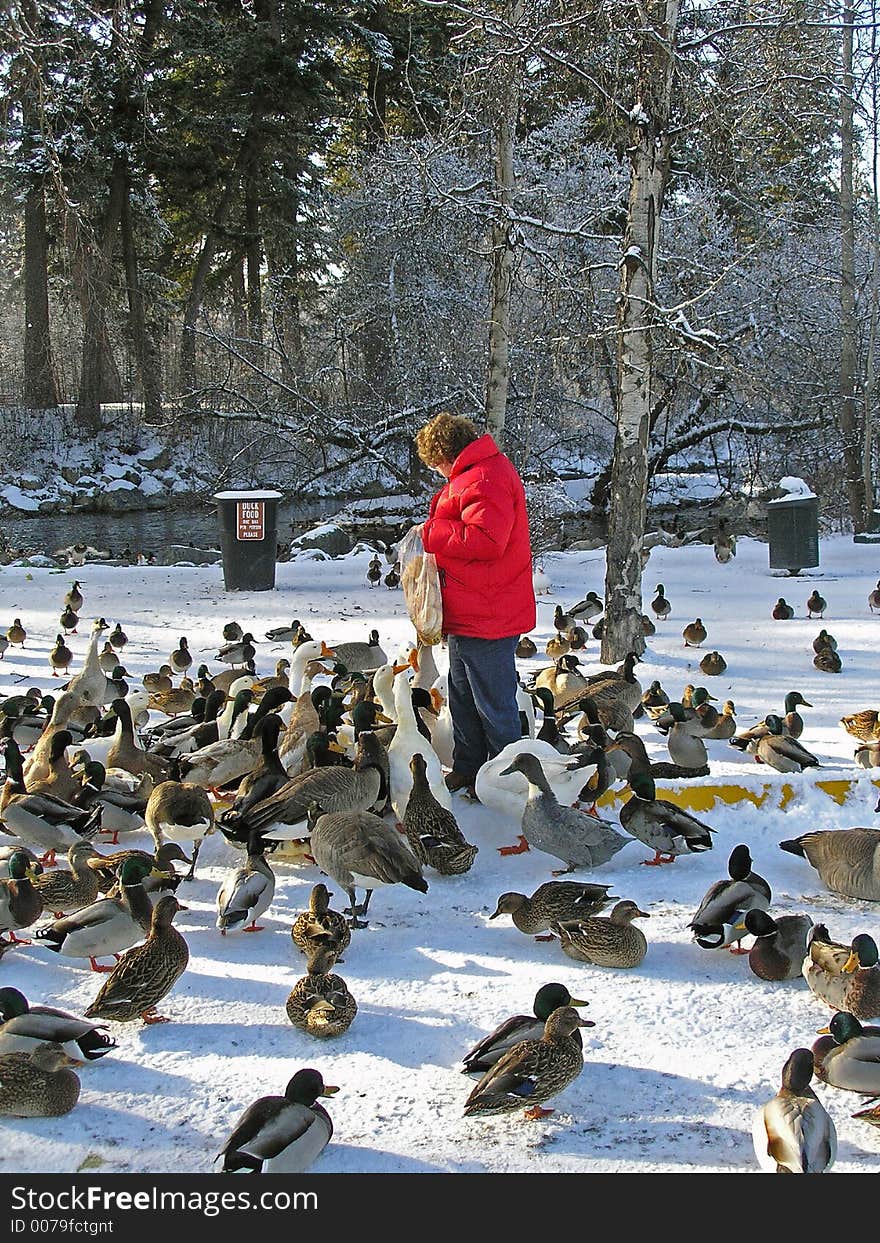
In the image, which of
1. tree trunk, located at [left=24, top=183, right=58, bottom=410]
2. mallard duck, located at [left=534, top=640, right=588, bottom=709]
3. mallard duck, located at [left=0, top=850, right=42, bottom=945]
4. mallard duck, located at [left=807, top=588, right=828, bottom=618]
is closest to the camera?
mallard duck, located at [left=0, top=850, right=42, bottom=945]

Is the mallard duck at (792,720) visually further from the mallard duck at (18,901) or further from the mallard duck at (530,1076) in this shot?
the mallard duck at (18,901)

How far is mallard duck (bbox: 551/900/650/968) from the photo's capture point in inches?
173

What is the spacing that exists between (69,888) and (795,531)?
1163cm

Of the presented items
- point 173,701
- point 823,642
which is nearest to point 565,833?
point 173,701

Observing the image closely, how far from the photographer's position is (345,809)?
5.50 m

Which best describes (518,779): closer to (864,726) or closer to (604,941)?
(604,941)

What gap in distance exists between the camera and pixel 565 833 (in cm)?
522

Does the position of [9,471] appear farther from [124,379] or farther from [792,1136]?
[792,1136]

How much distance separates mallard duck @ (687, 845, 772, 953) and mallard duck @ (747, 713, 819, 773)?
202 cm

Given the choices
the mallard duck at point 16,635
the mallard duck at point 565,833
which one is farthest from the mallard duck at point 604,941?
the mallard duck at point 16,635

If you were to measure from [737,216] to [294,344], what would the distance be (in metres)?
9.17

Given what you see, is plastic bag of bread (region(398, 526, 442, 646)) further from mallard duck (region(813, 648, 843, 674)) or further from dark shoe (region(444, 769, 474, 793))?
mallard duck (region(813, 648, 843, 674))

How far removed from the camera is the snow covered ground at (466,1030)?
3293 mm

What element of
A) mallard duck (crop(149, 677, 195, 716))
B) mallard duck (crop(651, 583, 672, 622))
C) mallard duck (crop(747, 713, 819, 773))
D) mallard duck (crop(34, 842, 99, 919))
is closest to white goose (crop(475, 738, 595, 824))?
mallard duck (crop(747, 713, 819, 773))
